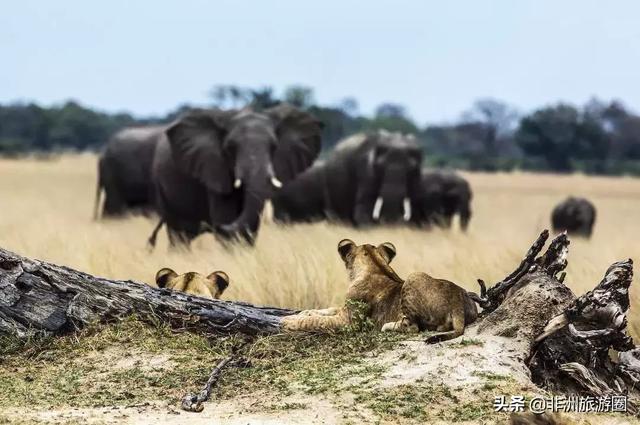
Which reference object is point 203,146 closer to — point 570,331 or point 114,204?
point 114,204

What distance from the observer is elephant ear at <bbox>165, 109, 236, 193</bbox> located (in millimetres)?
17359

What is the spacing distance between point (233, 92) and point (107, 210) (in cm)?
3696

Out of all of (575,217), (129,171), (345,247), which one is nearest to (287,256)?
(345,247)

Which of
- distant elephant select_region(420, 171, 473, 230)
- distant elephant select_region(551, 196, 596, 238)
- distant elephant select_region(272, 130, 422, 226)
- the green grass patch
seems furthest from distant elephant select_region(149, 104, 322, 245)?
the green grass patch

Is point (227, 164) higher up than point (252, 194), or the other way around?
point (227, 164)

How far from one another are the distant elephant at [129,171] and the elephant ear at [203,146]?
17.4ft

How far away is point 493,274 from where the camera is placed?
1103cm

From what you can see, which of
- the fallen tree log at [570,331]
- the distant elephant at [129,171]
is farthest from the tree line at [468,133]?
the fallen tree log at [570,331]

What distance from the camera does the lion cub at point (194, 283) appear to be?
8.77m

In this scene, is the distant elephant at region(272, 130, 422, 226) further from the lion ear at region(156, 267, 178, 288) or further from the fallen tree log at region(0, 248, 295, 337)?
the fallen tree log at region(0, 248, 295, 337)

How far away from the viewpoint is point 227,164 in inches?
684

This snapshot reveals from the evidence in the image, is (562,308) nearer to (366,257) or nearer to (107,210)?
(366,257)

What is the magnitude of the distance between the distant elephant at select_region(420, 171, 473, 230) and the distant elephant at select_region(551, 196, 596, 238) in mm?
1812

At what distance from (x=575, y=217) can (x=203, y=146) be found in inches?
366
